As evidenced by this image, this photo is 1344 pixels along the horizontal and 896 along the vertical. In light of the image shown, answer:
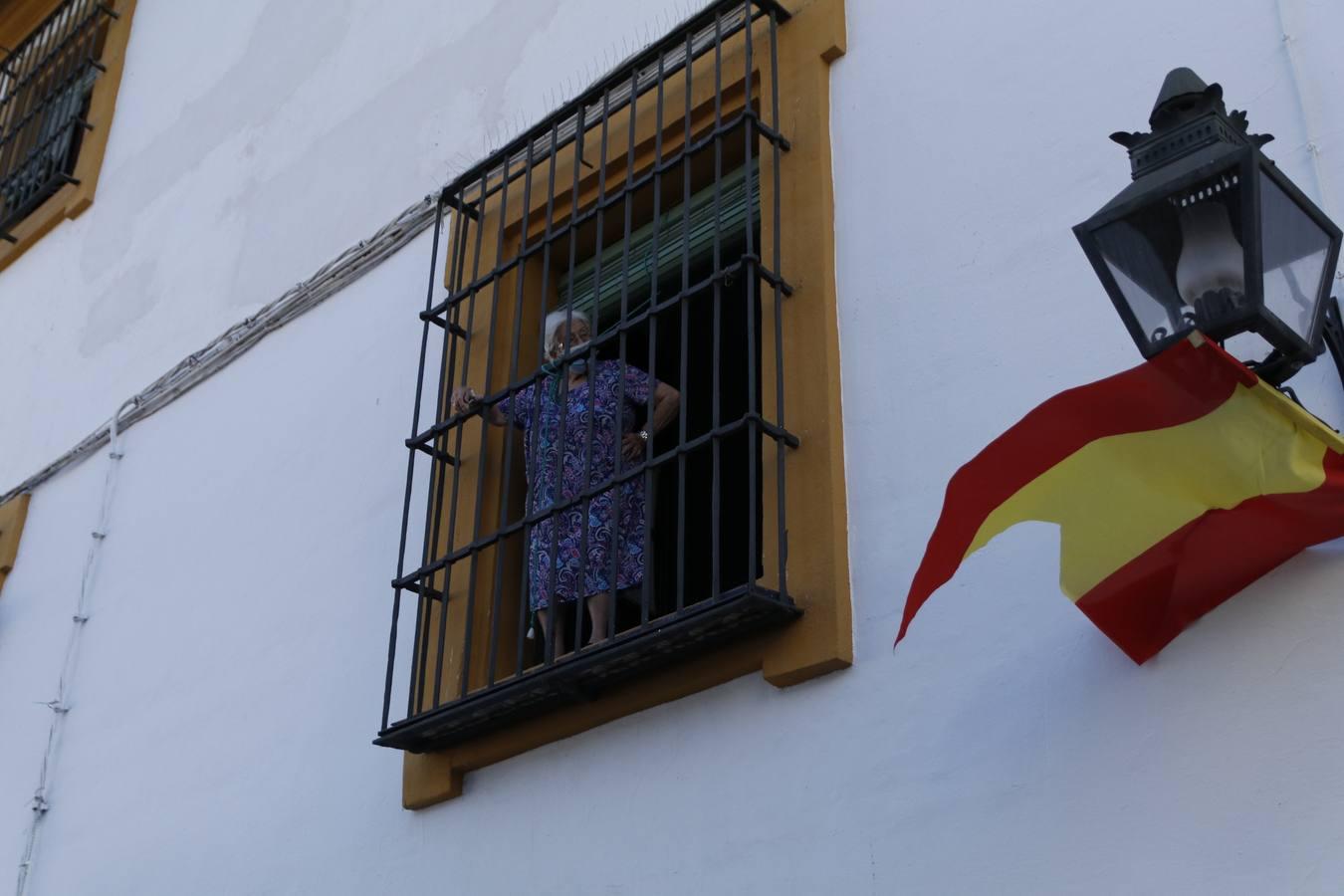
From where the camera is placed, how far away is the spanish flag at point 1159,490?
2416 millimetres

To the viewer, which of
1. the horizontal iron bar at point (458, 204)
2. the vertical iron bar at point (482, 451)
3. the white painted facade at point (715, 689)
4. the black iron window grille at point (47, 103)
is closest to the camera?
the white painted facade at point (715, 689)

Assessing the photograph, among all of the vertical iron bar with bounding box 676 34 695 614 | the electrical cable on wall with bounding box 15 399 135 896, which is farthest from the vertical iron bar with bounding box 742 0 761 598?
the electrical cable on wall with bounding box 15 399 135 896

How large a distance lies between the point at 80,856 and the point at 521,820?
1.73 metres

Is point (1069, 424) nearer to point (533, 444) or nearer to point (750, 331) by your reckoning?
point (750, 331)

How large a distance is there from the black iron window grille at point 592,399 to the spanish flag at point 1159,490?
702mm

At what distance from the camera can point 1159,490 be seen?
2.55 metres

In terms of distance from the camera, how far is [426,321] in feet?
14.3

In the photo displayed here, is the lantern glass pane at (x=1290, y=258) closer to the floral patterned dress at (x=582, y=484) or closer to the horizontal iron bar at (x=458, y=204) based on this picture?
the floral patterned dress at (x=582, y=484)

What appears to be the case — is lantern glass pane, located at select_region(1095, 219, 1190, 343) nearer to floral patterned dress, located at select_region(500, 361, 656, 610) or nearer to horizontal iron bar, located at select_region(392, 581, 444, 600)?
floral patterned dress, located at select_region(500, 361, 656, 610)

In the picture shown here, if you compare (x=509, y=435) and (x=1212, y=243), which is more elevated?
(x=509, y=435)

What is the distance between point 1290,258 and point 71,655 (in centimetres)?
389

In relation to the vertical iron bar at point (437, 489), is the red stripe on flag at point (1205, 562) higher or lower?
lower

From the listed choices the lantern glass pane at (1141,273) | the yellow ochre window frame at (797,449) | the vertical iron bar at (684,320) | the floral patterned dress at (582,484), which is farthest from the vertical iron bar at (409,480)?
the lantern glass pane at (1141,273)

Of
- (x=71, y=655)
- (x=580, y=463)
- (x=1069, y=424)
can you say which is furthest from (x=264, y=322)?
(x=1069, y=424)
